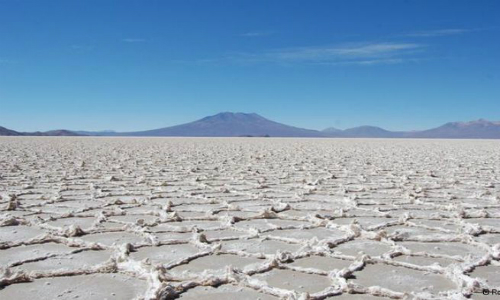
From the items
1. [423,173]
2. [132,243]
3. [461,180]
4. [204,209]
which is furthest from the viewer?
[423,173]

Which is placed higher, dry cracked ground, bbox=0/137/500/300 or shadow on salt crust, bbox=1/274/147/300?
dry cracked ground, bbox=0/137/500/300

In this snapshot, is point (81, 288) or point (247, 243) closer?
point (81, 288)

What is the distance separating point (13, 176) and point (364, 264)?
15.2ft

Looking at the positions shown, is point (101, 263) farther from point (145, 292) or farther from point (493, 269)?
point (493, 269)

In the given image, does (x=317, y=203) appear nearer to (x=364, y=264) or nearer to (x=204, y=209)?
(x=204, y=209)

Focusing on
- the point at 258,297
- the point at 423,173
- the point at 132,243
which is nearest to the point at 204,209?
the point at 132,243

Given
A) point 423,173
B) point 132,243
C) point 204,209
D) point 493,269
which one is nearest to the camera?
→ point 493,269

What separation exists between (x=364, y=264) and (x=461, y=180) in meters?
4.03

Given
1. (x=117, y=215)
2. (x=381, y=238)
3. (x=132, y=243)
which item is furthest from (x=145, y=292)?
(x=117, y=215)

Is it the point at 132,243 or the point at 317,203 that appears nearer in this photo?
the point at 132,243

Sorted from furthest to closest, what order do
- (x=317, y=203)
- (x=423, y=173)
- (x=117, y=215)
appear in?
(x=423, y=173) → (x=317, y=203) → (x=117, y=215)

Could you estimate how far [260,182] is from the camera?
17.3 ft

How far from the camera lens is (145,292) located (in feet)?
5.56

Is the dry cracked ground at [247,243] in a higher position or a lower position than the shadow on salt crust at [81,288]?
higher
